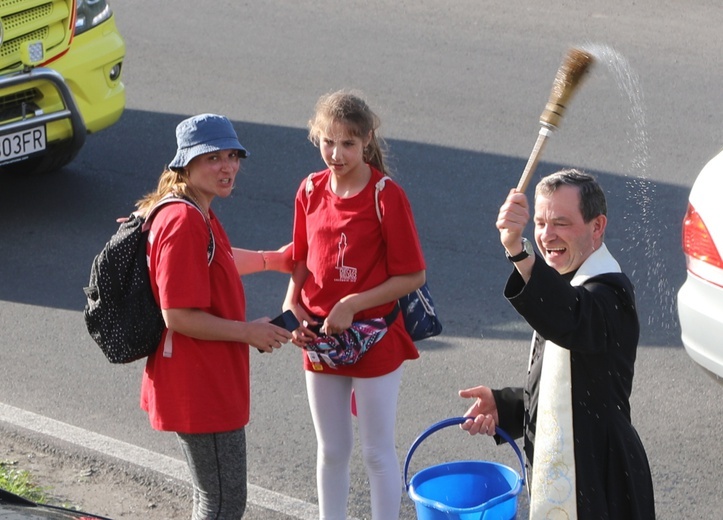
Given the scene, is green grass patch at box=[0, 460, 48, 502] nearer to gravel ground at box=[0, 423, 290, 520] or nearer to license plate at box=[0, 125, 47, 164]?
gravel ground at box=[0, 423, 290, 520]

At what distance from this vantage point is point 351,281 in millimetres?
4625

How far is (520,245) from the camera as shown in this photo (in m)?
3.37

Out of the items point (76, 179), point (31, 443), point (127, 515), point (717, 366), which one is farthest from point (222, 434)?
point (76, 179)

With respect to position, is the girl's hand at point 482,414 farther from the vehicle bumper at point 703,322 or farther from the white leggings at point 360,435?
the vehicle bumper at point 703,322

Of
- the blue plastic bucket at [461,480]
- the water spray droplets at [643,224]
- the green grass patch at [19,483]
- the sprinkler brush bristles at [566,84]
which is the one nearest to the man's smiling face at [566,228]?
the sprinkler brush bristles at [566,84]

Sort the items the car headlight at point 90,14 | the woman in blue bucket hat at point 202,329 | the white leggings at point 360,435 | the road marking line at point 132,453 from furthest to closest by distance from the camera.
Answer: the car headlight at point 90,14 → the road marking line at point 132,453 → the white leggings at point 360,435 → the woman in blue bucket hat at point 202,329

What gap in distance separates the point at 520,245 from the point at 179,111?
305 inches

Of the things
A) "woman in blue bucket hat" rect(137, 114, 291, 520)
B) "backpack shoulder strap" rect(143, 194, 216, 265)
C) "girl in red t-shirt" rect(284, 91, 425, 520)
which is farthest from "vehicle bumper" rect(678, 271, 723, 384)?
"backpack shoulder strap" rect(143, 194, 216, 265)

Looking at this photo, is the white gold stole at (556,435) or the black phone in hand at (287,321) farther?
the black phone in hand at (287,321)

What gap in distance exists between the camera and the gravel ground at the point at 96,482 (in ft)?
17.2

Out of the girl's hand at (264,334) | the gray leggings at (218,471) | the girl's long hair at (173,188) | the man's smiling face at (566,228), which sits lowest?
the gray leggings at (218,471)

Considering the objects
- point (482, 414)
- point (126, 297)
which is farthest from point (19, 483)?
point (482, 414)

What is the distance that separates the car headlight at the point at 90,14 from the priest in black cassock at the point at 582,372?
5.83 m

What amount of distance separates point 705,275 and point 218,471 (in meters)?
2.49
